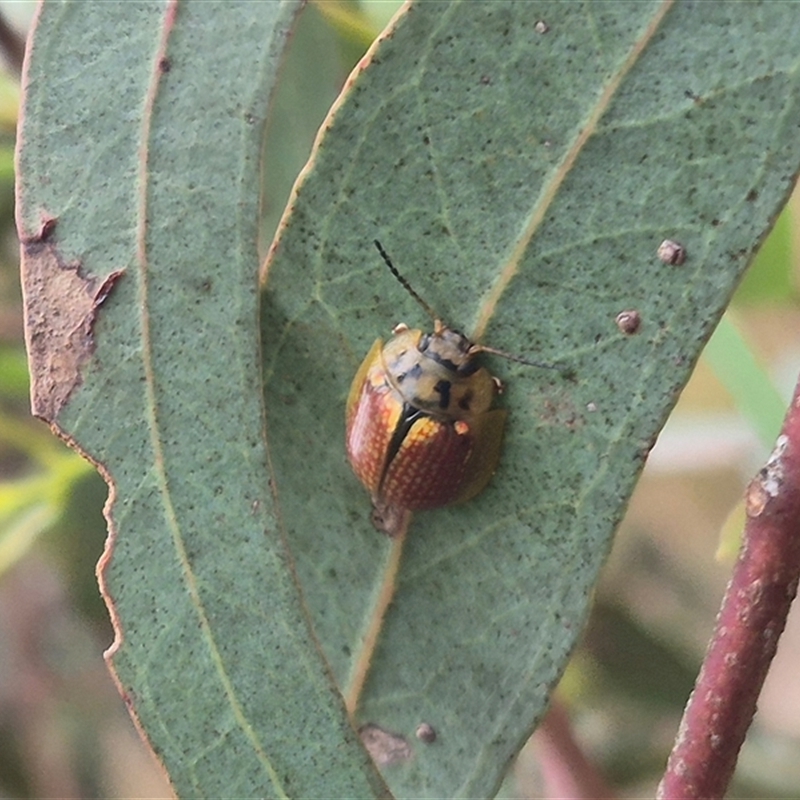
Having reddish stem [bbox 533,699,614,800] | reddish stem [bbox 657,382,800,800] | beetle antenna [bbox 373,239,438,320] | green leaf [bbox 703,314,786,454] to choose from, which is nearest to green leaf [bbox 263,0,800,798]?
beetle antenna [bbox 373,239,438,320]

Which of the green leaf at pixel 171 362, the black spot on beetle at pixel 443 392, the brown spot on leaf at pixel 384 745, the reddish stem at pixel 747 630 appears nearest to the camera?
the reddish stem at pixel 747 630

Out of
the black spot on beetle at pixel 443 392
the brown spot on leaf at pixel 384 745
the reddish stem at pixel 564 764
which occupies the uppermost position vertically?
the black spot on beetle at pixel 443 392

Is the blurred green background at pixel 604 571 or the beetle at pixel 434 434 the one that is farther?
the blurred green background at pixel 604 571

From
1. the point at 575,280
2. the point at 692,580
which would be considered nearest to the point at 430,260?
the point at 575,280

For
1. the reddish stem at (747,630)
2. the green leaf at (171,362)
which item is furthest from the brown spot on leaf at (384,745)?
the reddish stem at (747,630)

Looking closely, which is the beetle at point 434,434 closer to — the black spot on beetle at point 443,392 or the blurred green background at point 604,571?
the black spot on beetle at point 443,392

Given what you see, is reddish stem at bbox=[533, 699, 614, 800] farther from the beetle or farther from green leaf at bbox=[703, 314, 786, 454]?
green leaf at bbox=[703, 314, 786, 454]

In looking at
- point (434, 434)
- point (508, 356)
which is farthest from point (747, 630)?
point (434, 434)

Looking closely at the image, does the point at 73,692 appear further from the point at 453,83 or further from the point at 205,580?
the point at 453,83

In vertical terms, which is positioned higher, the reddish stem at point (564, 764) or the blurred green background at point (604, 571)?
the blurred green background at point (604, 571)
